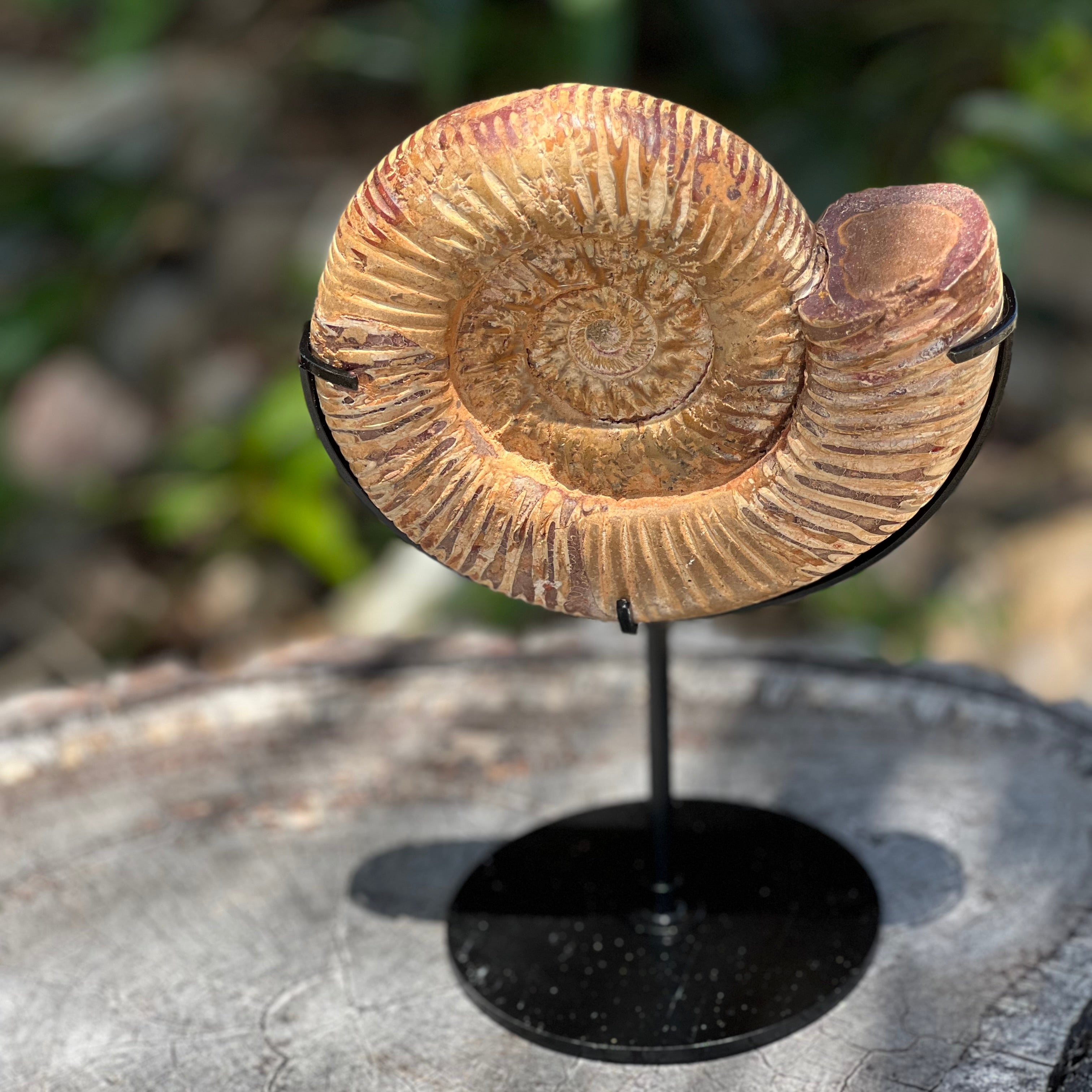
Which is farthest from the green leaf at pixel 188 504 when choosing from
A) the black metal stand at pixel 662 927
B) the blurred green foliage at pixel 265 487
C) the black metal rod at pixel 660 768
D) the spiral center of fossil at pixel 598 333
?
the spiral center of fossil at pixel 598 333

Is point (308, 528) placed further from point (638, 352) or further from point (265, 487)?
point (638, 352)

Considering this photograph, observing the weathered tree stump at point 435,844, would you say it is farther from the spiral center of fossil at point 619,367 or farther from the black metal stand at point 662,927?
the spiral center of fossil at point 619,367

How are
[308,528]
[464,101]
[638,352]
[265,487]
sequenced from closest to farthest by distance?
[638,352]
[308,528]
[265,487]
[464,101]

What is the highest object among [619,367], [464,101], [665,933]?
[464,101]

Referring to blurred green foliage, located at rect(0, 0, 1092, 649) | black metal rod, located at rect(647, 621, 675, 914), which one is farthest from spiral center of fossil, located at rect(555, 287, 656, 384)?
blurred green foliage, located at rect(0, 0, 1092, 649)

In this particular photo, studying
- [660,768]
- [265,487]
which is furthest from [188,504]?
[660,768]

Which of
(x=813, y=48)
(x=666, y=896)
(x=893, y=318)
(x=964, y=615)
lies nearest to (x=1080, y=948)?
(x=666, y=896)

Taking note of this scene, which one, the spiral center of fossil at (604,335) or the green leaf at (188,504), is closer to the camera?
the spiral center of fossil at (604,335)
